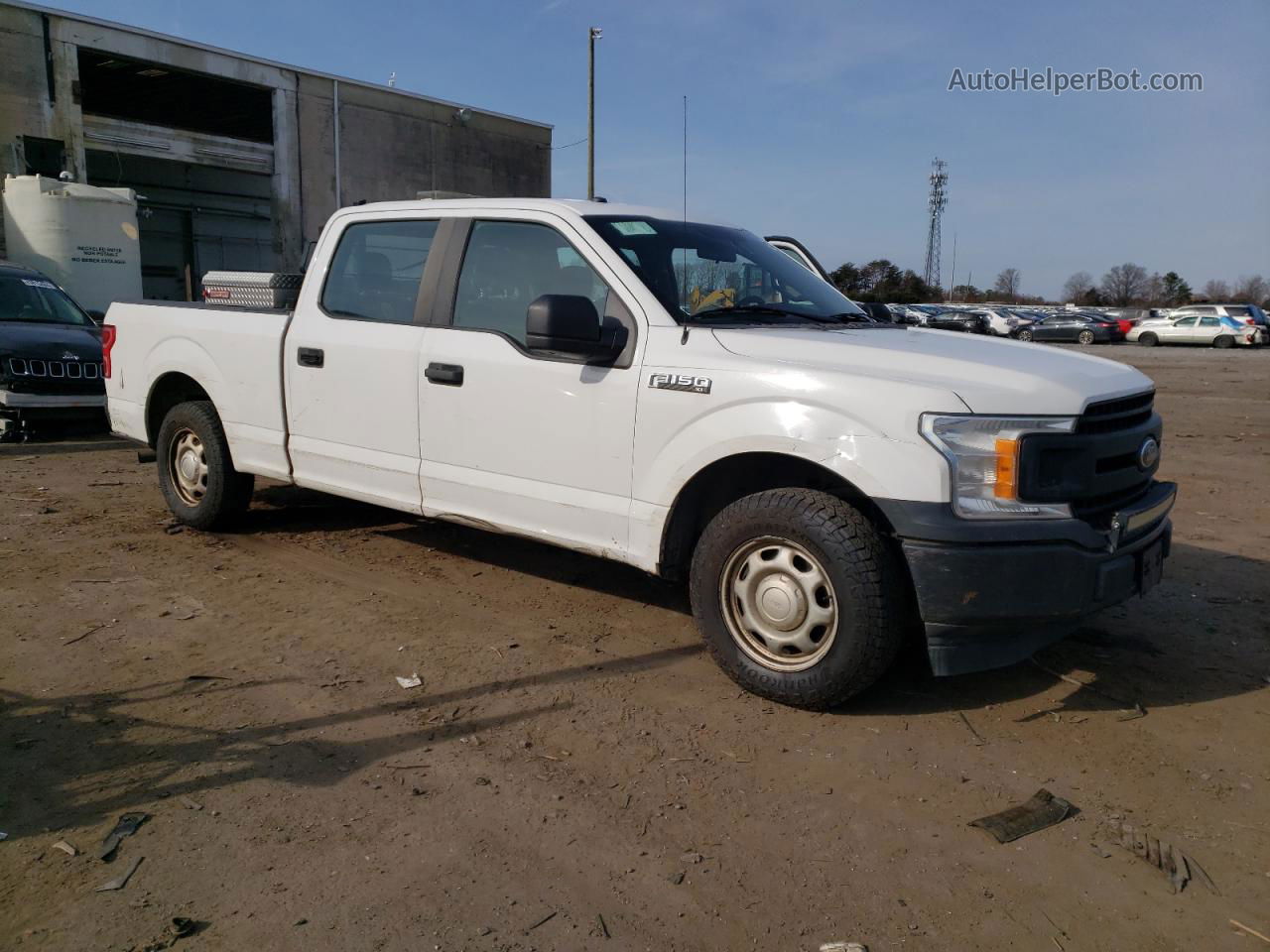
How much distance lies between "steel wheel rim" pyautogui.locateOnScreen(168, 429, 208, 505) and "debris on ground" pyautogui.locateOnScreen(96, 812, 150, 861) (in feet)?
11.5

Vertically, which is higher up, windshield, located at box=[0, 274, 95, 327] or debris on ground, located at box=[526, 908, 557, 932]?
windshield, located at box=[0, 274, 95, 327]

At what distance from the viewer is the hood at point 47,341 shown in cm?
972

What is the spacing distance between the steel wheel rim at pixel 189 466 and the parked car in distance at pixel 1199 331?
136 feet

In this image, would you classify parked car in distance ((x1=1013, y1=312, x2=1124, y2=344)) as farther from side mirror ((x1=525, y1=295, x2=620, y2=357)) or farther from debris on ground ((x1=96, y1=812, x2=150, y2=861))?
debris on ground ((x1=96, y1=812, x2=150, y2=861))

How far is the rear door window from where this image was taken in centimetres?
519

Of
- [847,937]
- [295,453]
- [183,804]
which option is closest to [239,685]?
[183,804]

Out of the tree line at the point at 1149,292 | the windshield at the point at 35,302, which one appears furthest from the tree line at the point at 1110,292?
the windshield at the point at 35,302

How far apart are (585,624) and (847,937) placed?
2.45 m

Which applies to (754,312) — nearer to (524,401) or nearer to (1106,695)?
(524,401)

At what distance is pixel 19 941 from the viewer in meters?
2.51

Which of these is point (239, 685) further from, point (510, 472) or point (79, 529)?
point (79, 529)

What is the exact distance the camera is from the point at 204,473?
6289 millimetres

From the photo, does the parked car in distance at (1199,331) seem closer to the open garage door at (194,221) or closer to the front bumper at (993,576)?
the open garage door at (194,221)

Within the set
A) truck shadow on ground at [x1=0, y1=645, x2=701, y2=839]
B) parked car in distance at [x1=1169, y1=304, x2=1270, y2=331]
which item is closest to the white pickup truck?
truck shadow on ground at [x1=0, y1=645, x2=701, y2=839]
